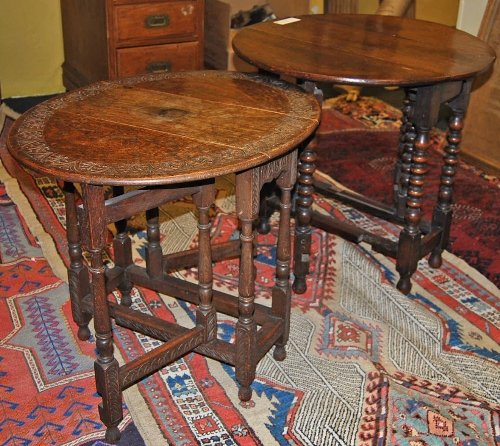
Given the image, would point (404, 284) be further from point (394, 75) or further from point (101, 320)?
point (101, 320)

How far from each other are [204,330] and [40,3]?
3.38 metres

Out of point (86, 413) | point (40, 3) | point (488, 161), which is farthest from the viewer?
point (40, 3)

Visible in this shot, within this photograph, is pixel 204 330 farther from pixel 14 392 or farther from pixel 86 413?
pixel 14 392

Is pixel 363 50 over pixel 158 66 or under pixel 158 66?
over

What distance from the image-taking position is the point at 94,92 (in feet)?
8.55

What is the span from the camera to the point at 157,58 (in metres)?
4.34

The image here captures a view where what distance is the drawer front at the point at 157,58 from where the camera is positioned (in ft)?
14.0

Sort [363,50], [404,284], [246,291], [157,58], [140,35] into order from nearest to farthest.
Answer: [246,291]
[363,50]
[404,284]
[140,35]
[157,58]

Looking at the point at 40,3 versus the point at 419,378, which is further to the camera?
the point at 40,3

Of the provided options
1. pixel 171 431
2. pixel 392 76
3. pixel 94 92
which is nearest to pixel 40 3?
pixel 94 92

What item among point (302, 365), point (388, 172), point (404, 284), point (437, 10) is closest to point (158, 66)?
point (388, 172)

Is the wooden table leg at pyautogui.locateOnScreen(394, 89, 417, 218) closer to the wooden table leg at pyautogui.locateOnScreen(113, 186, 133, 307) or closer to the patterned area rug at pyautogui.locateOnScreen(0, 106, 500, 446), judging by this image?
the patterned area rug at pyautogui.locateOnScreen(0, 106, 500, 446)

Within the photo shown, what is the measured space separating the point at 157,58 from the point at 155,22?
8.0 inches

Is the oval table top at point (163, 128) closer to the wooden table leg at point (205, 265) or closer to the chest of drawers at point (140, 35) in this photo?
the wooden table leg at point (205, 265)
